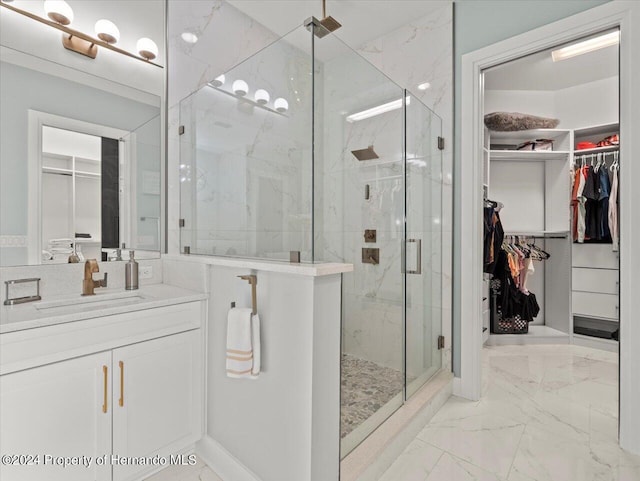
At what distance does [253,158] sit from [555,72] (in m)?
3.45

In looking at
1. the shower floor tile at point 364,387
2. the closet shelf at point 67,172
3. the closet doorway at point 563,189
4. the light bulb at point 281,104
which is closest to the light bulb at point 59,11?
the closet shelf at point 67,172

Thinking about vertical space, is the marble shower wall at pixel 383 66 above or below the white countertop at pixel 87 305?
above

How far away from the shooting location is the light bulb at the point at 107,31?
6.11 ft

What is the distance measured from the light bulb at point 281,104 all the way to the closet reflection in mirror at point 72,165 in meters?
0.98

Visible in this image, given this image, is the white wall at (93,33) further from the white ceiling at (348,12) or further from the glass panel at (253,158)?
the white ceiling at (348,12)

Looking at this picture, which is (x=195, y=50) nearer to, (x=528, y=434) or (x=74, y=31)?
(x=74, y=31)

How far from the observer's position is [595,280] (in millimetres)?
3451

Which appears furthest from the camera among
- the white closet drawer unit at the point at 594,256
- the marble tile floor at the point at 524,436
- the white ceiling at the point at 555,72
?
the white closet drawer unit at the point at 594,256

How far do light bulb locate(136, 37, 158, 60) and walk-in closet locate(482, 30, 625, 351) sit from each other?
9.82 feet

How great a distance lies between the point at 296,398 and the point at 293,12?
271 centimetres

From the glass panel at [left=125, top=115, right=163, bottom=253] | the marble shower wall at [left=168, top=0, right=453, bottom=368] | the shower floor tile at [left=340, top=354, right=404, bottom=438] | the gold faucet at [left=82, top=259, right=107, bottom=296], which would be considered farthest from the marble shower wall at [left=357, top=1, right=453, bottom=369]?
the gold faucet at [left=82, top=259, right=107, bottom=296]

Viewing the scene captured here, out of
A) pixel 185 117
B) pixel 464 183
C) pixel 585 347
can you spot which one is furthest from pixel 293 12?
pixel 585 347

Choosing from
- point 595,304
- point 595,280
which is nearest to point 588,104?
point 595,280

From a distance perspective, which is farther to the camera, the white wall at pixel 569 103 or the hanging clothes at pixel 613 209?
the white wall at pixel 569 103
